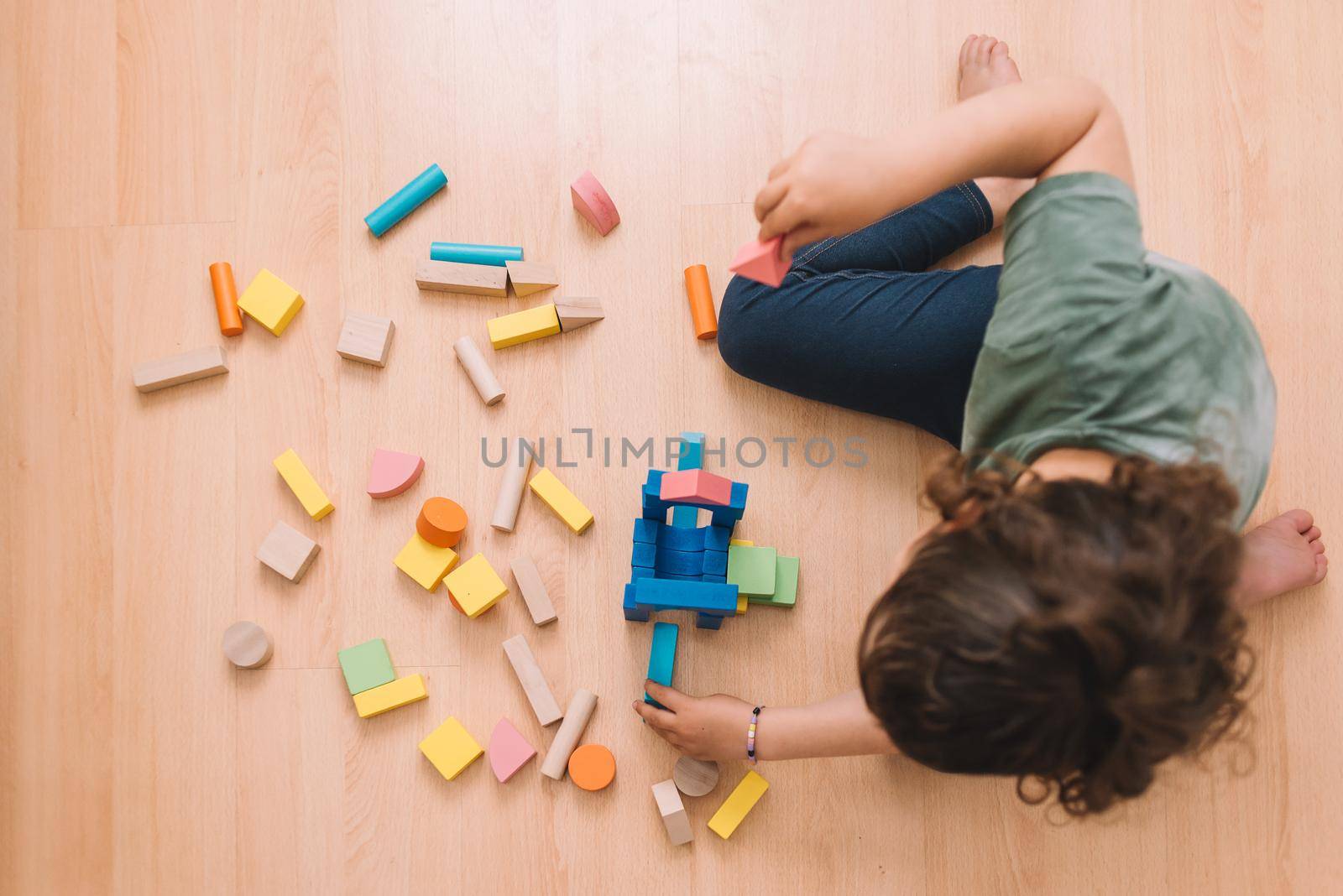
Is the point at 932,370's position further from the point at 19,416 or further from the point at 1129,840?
the point at 19,416

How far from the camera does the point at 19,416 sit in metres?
0.94

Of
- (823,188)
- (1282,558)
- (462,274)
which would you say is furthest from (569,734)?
(1282,558)

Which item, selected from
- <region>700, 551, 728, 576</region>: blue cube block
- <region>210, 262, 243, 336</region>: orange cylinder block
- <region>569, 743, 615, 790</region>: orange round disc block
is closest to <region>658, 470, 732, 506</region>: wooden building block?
<region>700, 551, 728, 576</region>: blue cube block

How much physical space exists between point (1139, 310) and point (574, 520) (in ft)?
1.75

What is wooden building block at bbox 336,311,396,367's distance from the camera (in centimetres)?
91

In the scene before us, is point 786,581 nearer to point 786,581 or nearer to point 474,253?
point 786,581

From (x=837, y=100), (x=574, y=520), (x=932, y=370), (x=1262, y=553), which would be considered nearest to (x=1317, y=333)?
(x=1262, y=553)

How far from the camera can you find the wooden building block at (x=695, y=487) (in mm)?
793

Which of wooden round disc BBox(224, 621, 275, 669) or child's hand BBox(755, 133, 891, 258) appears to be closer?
child's hand BBox(755, 133, 891, 258)

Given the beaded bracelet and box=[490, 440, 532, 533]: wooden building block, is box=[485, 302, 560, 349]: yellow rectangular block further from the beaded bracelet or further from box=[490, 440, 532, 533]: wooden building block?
the beaded bracelet

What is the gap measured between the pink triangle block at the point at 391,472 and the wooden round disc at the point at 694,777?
1.29 ft

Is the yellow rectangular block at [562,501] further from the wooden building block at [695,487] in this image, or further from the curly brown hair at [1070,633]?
the curly brown hair at [1070,633]

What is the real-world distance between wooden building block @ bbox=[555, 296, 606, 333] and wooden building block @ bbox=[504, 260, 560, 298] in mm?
30

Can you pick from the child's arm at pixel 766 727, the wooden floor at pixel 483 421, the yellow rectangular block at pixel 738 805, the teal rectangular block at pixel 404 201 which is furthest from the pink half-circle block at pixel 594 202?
the yellow rectangular block at pixel 738 805
